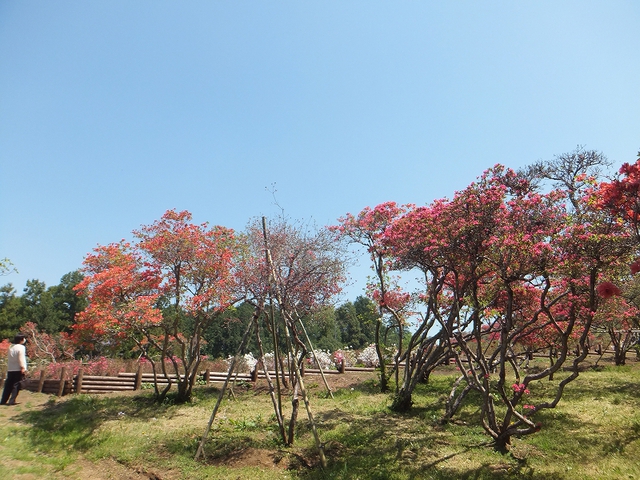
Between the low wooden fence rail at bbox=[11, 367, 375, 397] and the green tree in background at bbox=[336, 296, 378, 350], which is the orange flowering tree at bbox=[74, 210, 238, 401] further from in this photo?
the green tree in background at bbox=[336, 296, 378, 350]

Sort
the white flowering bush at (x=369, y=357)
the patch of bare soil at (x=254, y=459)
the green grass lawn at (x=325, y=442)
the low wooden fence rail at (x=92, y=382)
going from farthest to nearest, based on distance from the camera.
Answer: the white flowering bush at (x=369, y=357)
the low wooden fence rail at (x=92, y=382)
the patch of bare soil at (x=254, y=459)
the green grass lawn at (x=325, y=442)

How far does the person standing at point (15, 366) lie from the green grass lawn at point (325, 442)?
1.83 ft

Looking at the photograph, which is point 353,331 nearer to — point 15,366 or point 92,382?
point 92,382

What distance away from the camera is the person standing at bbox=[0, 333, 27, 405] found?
998 cm

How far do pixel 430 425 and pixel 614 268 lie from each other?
5.04 m

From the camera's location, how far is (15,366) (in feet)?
33.2

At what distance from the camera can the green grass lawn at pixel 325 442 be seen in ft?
20.6

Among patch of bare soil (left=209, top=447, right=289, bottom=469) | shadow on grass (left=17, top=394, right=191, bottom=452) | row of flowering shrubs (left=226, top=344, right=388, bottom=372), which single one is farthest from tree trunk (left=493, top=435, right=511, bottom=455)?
row of flowering shrubs (left=226, top=344, right=388, bottom=372)

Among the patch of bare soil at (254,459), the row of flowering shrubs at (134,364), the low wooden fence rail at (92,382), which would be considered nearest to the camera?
the patch of bare soil at (254,459)

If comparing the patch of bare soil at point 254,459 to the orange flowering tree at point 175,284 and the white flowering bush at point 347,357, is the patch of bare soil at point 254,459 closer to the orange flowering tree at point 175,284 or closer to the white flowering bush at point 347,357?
the orange flowering tree at point 175,284

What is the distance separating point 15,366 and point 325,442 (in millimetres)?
8492

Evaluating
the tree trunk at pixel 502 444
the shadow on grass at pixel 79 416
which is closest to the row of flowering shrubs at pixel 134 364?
the shadow on grass at pixel 79 416

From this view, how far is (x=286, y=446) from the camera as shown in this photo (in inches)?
292

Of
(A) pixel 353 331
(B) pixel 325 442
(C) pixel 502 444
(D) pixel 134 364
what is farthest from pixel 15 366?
(A) pixel 353 331
